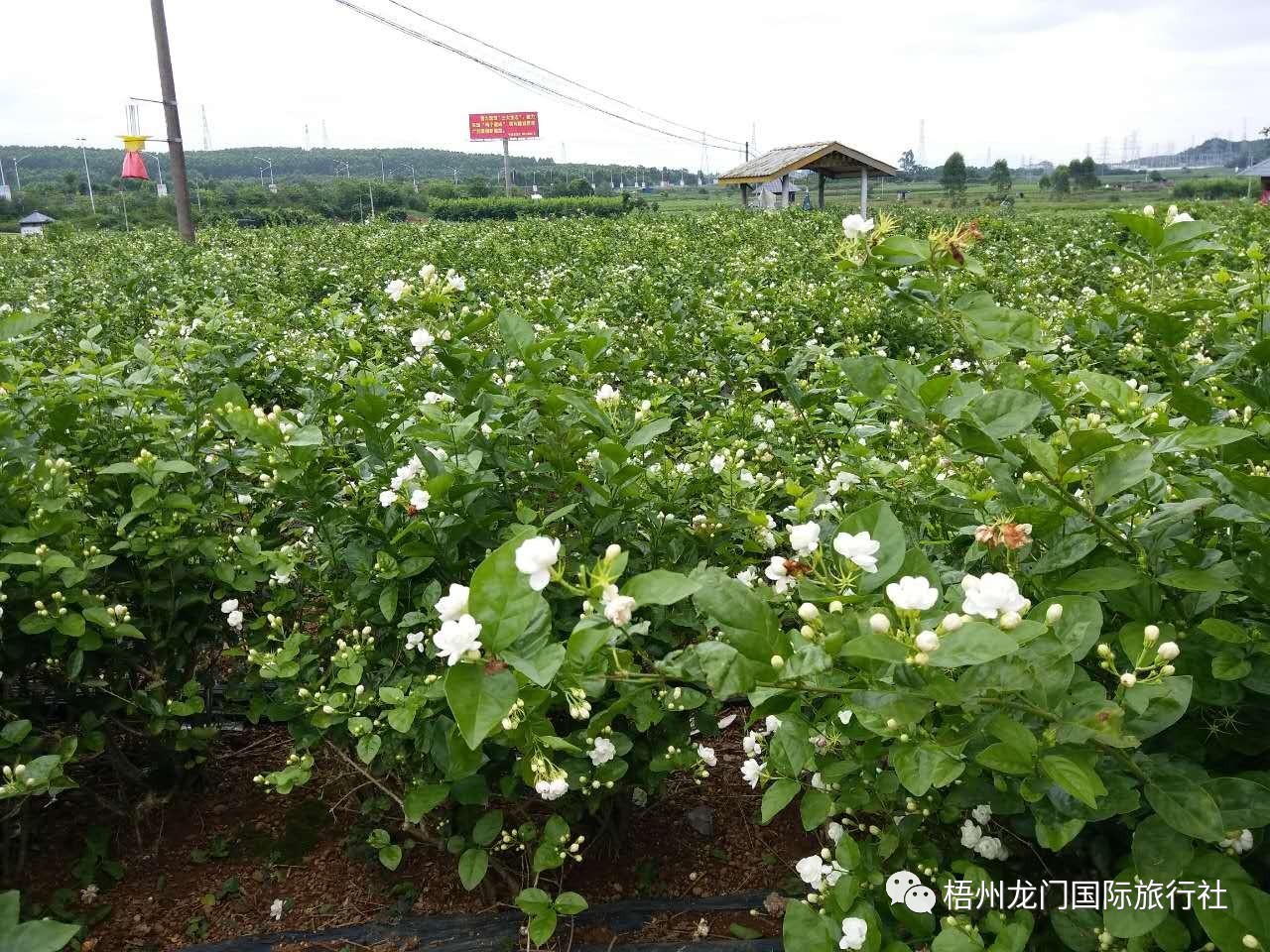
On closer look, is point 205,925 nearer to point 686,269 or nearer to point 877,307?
point 877,307

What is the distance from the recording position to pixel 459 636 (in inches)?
35.5

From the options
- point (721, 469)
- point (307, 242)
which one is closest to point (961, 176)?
point (307, 242)

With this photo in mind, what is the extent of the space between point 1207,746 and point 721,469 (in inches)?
39.2

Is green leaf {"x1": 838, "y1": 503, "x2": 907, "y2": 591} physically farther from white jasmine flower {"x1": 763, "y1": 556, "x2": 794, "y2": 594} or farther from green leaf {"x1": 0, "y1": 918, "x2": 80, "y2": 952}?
green leaf {"x1": 0, "y1": 918, "x2": 80, "y2": 952}

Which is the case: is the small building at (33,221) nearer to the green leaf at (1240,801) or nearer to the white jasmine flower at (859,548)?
the white jasmine flower at (859,548)

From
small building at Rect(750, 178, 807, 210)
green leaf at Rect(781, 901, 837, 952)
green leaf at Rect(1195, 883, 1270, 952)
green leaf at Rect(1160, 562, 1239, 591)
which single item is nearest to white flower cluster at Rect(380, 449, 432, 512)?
green leaf at Rect(781, 901, 837, 952)

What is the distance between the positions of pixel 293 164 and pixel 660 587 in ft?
222

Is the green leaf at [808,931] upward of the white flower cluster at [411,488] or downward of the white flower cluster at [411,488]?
downward

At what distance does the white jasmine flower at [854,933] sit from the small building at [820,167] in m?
15.7

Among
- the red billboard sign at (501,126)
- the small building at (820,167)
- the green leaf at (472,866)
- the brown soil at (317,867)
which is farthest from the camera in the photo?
the red billboard sign at (501,126)

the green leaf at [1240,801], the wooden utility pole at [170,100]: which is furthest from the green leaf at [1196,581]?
the wooden utility pole at [170,100]

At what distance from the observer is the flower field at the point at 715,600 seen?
1.01 metres

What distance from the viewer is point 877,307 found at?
4.95 m

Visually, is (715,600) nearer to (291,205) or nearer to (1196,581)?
(1196,581)
